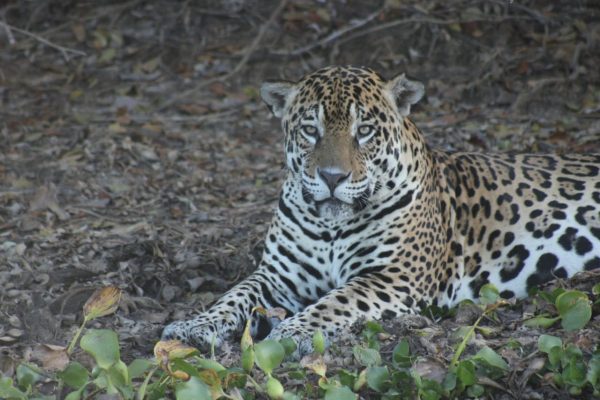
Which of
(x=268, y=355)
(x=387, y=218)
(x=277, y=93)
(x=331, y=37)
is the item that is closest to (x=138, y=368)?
(x=268, y=355)

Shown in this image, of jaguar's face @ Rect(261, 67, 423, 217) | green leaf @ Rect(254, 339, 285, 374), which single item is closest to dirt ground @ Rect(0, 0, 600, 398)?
jaguar's face @ Rect(261, 67, 423, 217)

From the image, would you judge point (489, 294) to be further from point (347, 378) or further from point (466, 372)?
point (347, 378)

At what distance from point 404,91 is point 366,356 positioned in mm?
2746

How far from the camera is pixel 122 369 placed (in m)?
6.24

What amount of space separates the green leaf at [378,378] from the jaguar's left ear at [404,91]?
292 centimetres

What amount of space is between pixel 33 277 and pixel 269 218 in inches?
100

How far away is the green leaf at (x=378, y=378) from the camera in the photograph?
6.44 metres

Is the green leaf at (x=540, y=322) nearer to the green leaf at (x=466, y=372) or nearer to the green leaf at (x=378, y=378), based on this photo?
the green leaf at (x=466, y=372)

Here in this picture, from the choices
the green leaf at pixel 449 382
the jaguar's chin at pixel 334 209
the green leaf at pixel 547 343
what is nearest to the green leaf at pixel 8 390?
the green leaf at pixel 449 382

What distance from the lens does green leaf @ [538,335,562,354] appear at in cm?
651

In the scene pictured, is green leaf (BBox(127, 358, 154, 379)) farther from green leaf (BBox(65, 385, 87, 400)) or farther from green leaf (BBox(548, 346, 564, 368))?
green leaf (BBox(548, 346, 564, 368))

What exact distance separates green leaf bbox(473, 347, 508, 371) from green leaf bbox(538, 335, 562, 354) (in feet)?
0.74

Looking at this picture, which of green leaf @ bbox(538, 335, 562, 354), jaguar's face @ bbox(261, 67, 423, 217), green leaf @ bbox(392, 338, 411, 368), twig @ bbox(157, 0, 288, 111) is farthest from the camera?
twig @ bbox(157, 0, 288, 111)

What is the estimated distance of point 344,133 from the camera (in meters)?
8.46
